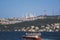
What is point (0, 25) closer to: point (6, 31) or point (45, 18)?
point (6, 31)

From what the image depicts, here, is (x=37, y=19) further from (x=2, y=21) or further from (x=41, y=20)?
(x=2, y=21)

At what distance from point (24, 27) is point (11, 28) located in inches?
168

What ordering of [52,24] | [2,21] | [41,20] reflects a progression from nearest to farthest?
[52,24] < [41,20] < [2,21]

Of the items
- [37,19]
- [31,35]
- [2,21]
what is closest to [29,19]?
[37,19]

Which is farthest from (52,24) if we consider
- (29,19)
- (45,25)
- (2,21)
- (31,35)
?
(31,35)

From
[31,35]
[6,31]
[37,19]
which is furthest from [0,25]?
[31,35]

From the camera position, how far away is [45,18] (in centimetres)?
12550

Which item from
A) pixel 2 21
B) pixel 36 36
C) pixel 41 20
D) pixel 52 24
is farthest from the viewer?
pixel 2 21

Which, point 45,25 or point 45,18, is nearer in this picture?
point 45,25

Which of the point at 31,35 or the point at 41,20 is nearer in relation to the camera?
the point at 31,35

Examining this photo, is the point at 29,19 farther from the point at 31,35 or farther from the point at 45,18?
the point at 31,35

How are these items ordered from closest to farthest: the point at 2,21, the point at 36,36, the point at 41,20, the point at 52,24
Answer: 1. the point at 36,36
2. the point at 52,24
3. the point at 41,20
4. the point at 2,21

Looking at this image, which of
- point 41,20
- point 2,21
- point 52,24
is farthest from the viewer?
point 2,21

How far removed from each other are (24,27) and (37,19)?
5.84 metres
